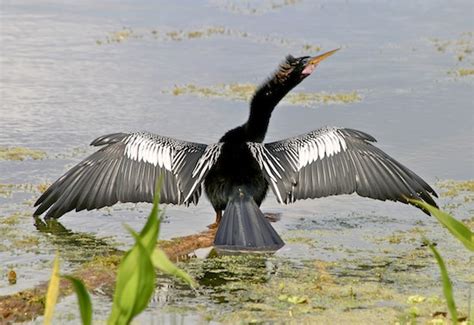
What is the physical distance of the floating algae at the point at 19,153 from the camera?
8.66 meters

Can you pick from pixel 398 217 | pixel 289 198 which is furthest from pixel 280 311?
pixel 398 217

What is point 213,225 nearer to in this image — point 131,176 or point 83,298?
point 131,176

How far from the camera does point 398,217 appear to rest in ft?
24.3

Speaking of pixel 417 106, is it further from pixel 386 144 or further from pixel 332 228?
pixel 332 228

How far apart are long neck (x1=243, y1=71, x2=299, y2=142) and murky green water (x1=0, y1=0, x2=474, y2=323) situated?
2.11 ft

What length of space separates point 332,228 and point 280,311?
6.50 feet

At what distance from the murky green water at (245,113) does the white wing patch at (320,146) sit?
50 cm

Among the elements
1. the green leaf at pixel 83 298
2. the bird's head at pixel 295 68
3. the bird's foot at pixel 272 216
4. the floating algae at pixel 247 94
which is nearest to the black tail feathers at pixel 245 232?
the bird's foot at pixel 272 216

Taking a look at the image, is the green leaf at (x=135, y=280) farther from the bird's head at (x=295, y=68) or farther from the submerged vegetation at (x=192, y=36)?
the submerged vegetation at (x=192, y=36)

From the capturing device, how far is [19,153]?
8758mm

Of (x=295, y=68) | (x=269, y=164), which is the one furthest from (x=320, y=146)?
(x=295, y=68)

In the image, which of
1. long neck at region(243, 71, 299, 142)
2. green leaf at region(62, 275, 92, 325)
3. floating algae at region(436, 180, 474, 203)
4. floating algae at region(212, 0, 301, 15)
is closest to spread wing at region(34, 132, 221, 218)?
long neck at region(243, 71, 299, 142)

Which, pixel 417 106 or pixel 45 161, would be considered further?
pixel 417 106

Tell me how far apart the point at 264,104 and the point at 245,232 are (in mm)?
1752
